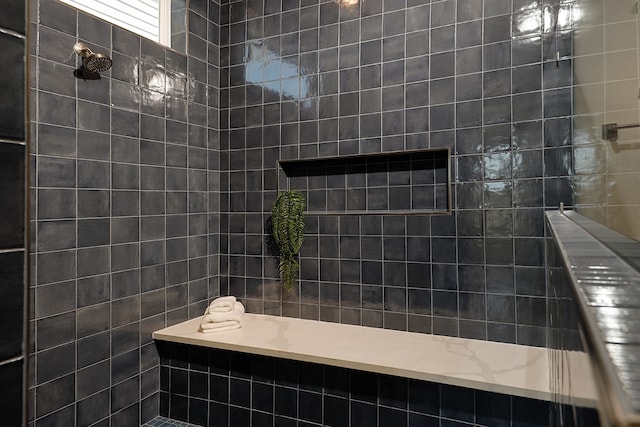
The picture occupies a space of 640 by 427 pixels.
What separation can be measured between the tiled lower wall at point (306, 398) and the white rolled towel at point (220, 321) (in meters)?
0.13

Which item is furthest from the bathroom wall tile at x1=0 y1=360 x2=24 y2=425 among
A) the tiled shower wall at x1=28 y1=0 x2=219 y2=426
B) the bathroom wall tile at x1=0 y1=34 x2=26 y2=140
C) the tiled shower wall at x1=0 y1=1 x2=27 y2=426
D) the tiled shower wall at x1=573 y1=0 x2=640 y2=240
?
the tiled shower wall at x1=28 y1=0 x2=219 y2=426

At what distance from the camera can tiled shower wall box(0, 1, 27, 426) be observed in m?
0.70

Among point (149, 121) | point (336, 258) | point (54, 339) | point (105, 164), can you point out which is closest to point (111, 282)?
point (54, 339)

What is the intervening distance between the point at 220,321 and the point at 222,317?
26 millimetres

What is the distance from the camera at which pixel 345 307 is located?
261cm

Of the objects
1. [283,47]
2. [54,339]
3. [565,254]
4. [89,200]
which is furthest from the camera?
[283,47]

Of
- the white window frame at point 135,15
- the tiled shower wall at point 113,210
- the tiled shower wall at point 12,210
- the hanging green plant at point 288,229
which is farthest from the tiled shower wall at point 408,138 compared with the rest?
the tiled shower wall at point 12,210

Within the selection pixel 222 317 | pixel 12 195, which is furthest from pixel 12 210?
pixel 222 317

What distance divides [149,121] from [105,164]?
1.33 feet

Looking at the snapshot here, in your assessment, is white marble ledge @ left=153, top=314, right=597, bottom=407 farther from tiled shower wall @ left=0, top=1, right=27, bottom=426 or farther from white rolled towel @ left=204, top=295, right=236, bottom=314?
tiled shower wall @ left=0, top=1, right=27, bottom=426

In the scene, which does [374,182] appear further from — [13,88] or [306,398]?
Answer: [13,88]

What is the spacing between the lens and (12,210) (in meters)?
0.72

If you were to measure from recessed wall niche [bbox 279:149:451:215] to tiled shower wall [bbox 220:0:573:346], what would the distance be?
0.11 meters

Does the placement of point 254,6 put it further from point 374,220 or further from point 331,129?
point 374,220
